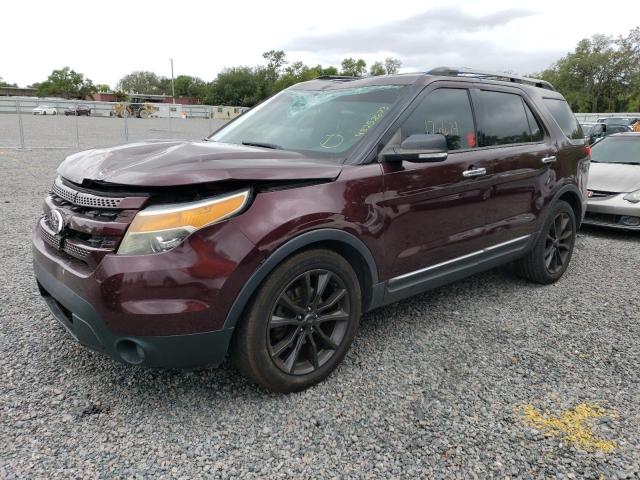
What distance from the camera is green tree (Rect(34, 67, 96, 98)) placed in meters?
A: 96.4

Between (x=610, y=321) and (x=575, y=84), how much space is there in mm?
70385

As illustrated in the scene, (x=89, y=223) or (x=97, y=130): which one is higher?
(x=97, y=130)

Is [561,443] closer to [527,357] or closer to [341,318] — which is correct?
[527,357]

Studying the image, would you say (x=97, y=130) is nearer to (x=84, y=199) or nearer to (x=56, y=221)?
(x=56, y=221)

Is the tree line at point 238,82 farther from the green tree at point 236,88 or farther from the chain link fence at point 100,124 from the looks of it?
the chain link fence at point 100,124

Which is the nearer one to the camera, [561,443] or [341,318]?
[561,443]

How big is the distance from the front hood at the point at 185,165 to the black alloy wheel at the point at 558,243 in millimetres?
2711

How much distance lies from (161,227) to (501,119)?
2846 millimetres

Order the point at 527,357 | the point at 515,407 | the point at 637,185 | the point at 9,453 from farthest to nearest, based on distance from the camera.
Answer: the point at 637,185, the point at 527,357, the point at 515,407, the point at 9,453

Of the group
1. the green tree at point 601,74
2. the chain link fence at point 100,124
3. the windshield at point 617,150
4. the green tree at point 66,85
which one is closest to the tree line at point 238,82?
the green tree at point 66,85

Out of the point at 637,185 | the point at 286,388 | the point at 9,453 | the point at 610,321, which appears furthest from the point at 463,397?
the point at 637,185

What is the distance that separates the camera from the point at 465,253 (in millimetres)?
3605

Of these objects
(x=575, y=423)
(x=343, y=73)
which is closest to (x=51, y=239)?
(x=575, y=423)

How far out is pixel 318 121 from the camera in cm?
331
